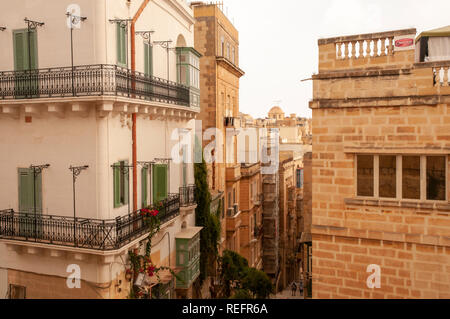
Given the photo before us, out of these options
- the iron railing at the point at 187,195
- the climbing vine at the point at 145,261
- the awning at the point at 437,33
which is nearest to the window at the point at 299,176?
the iron railing at the point at 187,195

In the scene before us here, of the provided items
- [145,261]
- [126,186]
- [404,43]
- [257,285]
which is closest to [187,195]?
[145,261]

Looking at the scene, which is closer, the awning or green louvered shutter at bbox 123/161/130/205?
the awning

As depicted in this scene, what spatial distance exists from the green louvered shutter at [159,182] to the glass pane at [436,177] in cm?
915

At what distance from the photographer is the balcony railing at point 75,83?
39.3 ft

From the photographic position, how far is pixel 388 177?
10.6 m

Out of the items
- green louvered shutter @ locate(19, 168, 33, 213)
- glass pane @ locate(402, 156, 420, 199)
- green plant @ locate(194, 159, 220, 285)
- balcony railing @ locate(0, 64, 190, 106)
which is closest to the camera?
glass pane @ locate(402, 156, 420, 199)

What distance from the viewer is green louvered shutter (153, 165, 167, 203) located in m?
15.7

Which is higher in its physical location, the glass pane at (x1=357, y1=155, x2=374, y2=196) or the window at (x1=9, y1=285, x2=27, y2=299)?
the glass pane at (x1=357, y1=155, x2=374, y2=196)

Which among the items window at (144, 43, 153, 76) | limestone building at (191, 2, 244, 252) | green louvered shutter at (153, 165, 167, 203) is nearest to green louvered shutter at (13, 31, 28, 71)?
window at (144, 43, 153, 76)

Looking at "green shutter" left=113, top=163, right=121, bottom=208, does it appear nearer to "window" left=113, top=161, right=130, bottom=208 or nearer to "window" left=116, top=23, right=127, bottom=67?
"window" left=113, top=161, right=130, bottom=208

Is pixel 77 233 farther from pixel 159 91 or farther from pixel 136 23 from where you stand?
pixel 136 23

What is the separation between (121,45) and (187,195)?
7.46 meters

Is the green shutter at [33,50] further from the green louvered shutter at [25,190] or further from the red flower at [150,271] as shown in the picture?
the red flower at [150,271]

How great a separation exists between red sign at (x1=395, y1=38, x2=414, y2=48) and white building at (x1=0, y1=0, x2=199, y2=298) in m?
7.46
